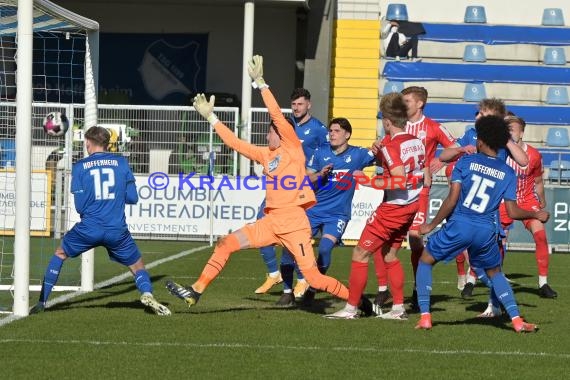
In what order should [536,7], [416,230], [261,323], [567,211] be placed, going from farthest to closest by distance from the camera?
[536,7] → [567,211] → [416,230] → [261,323]

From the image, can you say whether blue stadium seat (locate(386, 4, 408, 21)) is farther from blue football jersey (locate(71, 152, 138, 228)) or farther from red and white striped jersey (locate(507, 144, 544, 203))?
blue football jersey (locate(71, 152, 138, 228))

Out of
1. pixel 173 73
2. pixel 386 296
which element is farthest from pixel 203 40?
pixel 386 296

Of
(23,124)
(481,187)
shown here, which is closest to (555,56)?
(481,187)

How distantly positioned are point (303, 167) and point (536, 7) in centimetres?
2006

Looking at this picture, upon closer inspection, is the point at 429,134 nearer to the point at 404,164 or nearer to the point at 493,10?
the point at 404,164

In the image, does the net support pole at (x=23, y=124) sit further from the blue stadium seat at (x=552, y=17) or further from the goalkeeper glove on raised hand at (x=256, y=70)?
the blue stadium seat at (x=552, y=17)

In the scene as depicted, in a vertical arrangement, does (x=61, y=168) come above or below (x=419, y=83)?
below

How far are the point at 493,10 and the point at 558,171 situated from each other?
823 centimetres

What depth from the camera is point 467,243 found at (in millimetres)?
9727

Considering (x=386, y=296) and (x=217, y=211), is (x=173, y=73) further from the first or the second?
(x=386, y=296)

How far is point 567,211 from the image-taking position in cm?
2144

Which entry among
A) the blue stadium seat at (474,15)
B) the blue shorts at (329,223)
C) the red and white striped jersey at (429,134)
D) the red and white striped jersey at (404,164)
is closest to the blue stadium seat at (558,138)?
the blue stadium seat at (474,15)

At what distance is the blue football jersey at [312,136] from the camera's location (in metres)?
12.4

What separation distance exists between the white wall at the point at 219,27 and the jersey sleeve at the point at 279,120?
19423 millimetres
